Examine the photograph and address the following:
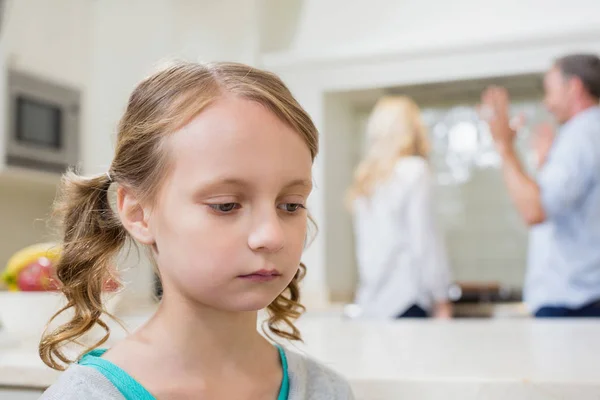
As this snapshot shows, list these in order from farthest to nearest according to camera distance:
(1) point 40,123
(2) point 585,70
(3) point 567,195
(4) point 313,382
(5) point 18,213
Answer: (5) point 18,213
(1) point 40,123
(2) point 585,70
(3) point 567,195
(4) point 313,382

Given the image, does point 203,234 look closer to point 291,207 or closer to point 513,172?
point 291,207

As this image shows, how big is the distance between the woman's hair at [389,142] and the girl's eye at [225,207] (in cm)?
210

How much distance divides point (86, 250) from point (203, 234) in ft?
0.58

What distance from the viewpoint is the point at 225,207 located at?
0.57 metres

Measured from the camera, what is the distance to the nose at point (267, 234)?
557 mm

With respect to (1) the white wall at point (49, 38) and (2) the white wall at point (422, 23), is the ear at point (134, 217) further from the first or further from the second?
(2) the white wall at point (422, 23)

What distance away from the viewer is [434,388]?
2.31 ft

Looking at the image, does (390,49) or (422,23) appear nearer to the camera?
(390,49)

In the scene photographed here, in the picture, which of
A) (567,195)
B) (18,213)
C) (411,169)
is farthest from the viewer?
(18,213)

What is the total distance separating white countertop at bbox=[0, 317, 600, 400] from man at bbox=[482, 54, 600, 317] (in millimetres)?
749

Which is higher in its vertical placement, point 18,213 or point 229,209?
point 229,209

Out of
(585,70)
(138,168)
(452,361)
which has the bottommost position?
(452,361)

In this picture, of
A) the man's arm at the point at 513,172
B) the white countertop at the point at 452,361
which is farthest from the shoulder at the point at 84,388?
the man's arm at the point at 513,172

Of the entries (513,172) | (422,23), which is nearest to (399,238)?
(513,172)
